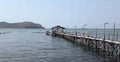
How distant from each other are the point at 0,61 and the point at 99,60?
508 inches

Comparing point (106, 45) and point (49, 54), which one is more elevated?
point (106, 45)

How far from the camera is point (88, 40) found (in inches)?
2105

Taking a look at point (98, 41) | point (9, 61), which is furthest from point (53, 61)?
point (98, 41)

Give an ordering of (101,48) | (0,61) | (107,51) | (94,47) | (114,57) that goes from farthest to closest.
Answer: (94,47)
(101,48)
(107,51)
(114,57)
(0,61)

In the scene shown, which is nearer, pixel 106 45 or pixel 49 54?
pixel 49 54

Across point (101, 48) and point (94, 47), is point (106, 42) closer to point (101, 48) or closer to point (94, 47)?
point (101, 48)

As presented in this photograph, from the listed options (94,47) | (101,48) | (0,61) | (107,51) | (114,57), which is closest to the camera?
(0,61)

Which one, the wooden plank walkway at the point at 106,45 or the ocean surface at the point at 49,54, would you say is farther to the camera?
the wooden plank walkway at the point at 106,45

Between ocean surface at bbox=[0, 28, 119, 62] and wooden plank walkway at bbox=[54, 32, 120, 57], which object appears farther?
wooden plank walkway at bbox=[54, 32, 120, 57]

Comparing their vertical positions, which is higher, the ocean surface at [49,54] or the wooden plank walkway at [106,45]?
the wooden plank walkway at [106,45]

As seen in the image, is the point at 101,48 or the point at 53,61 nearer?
the point at 53,61

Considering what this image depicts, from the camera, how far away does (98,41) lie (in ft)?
155

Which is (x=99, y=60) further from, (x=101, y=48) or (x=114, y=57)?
(x=101, y=48)

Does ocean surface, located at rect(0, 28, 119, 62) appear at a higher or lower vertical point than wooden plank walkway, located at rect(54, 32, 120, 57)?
lower
